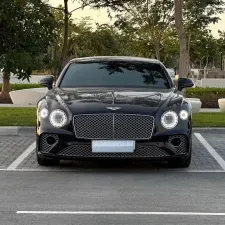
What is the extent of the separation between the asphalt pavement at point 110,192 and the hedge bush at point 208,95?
1258cm

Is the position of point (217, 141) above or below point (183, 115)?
below

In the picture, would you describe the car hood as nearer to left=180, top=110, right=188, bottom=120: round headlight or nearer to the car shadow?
left=180, top=110, right=188, bottom=120: round headlight

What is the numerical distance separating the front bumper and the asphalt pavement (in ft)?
0.88

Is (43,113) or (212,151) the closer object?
(43,113)

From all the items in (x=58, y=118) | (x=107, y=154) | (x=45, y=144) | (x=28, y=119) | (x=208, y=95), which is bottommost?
(x=208, y=95)

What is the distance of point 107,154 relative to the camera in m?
8.58

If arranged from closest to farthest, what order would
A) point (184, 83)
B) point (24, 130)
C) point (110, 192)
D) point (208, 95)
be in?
point (110, 192), point (184, 83), point (24, 130), point (208, 95)

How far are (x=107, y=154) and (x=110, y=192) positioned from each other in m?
1.13

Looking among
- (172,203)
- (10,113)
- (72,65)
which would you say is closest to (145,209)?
(172,203)

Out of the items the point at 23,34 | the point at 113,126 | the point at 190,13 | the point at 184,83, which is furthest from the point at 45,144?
the point at 190,13

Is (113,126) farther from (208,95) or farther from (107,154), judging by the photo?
(208,95)

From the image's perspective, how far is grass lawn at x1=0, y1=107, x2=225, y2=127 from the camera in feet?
46.0

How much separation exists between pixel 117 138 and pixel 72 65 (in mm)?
2586

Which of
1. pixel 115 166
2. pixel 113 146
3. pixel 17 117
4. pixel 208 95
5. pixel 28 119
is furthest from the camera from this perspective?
pixel 208 95
